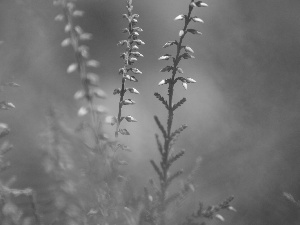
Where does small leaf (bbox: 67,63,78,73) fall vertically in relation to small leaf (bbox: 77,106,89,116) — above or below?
above

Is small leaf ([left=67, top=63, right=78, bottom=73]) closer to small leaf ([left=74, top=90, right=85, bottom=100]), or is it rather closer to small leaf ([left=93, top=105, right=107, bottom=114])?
small leaf ([left=74, top=90, right=85, bottom=100])

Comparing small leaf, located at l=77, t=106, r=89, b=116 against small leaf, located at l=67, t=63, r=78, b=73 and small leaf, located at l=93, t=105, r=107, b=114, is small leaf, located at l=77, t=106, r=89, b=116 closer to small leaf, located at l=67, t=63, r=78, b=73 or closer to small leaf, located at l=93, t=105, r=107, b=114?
small leaf, located at l=93, t=105, r=107, b=114

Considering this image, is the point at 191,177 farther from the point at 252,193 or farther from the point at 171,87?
the point at 252,193

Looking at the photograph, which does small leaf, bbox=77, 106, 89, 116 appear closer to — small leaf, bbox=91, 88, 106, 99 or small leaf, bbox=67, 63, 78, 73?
small leaf, bbox=91, 88, 106, 99

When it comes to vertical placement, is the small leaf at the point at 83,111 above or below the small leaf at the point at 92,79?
below

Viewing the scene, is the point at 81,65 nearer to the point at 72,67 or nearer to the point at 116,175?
the point at 72,67

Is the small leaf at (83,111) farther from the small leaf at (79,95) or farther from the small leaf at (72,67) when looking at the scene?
the small leaf at (72,67)

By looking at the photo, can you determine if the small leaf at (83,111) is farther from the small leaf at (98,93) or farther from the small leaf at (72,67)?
the small leaf at (72,67)

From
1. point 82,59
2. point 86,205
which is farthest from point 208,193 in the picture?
point 82,59

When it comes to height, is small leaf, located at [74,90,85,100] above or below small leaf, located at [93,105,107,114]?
above

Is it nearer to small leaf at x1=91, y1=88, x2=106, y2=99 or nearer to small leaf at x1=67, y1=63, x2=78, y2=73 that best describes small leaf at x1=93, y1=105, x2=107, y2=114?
small leaf at x1=91, y1=88, x2=106, y2=99

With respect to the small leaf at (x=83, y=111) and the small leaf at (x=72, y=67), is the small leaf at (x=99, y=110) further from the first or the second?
the small leaf at (x=72, y=67)
